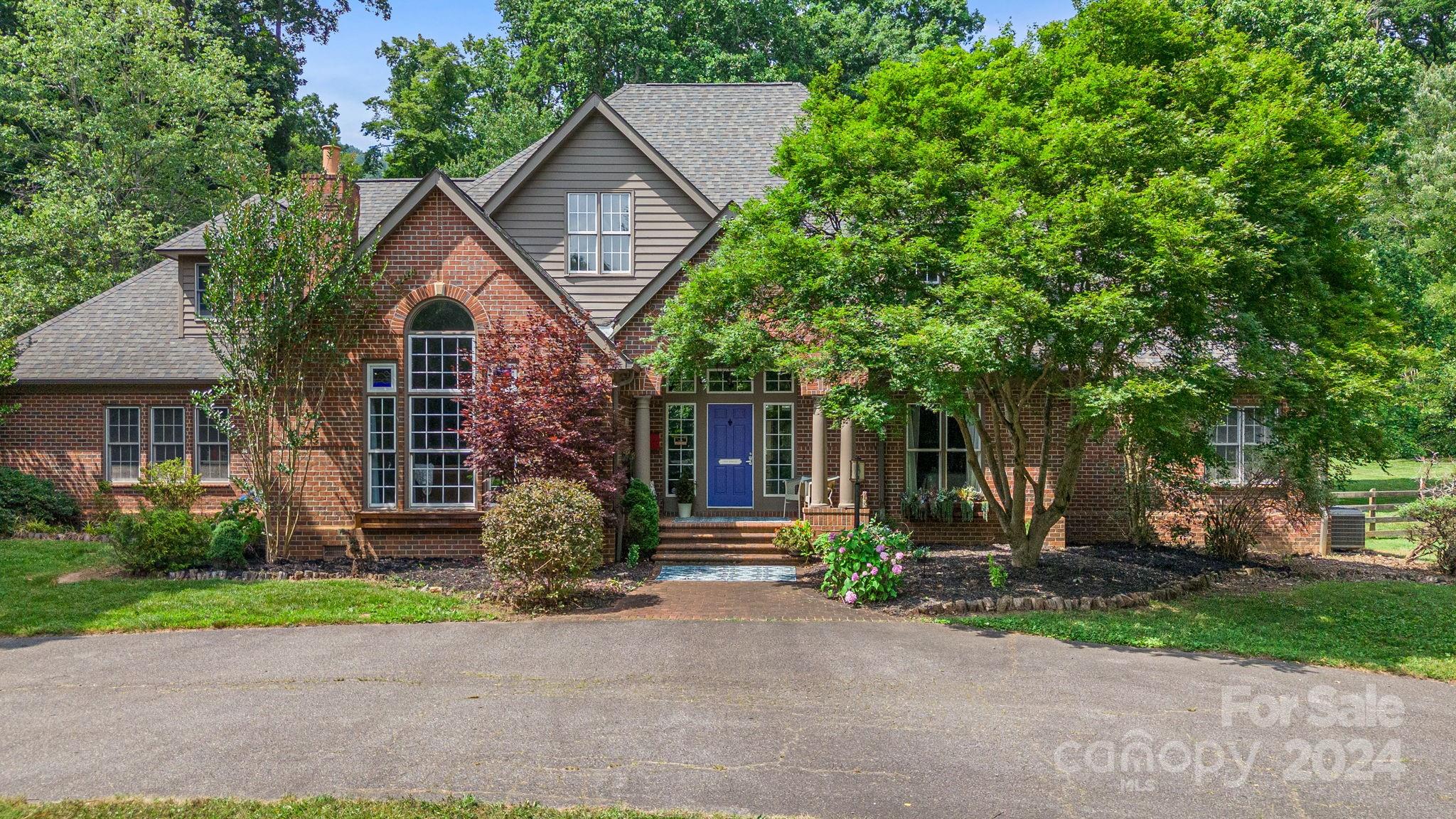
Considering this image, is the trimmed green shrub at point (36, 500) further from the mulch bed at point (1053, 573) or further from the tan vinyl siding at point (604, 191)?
the mulch bed at point (1053, 573)

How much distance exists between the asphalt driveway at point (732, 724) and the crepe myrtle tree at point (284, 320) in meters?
4.45

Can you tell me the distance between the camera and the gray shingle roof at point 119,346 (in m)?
17.9

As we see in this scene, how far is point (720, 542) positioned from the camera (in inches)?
611

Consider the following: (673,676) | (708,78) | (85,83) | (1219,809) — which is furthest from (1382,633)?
(85,83)

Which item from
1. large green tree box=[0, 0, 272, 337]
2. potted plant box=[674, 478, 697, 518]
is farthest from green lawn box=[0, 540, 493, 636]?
large green tree box=[0, 0, 272, 337]

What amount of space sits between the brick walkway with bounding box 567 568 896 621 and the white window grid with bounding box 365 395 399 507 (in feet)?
17.1

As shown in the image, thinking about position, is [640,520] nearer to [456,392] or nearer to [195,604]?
[456,392]

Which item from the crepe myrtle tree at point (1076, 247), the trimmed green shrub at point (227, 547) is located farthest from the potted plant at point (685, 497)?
the trimmed green shrub at point (227, 547)

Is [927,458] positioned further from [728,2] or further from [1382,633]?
[728,2]

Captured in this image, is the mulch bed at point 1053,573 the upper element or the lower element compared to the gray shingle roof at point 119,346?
lower

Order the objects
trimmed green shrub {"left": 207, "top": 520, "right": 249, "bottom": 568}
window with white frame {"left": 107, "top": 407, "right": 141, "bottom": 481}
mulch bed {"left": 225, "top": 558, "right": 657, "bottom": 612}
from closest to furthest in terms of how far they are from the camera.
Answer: mulch bed {"left": 225, "top": 558, "right": 657, "bottom": 612} < trimmed green shrub {"left": 207, "top": 520, "right": 249, "bottom": 568} < window with white frame {"left": 107, "top": 407, "right": 141, "bottom": 481}

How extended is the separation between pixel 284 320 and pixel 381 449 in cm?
265

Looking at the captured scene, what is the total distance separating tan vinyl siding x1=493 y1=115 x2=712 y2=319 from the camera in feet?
60.2

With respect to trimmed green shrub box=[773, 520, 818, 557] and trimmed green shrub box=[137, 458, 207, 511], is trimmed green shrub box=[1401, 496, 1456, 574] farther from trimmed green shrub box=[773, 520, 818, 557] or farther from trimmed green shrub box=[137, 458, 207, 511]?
trimmed green shrub box=[137, 458, 207, 511]
